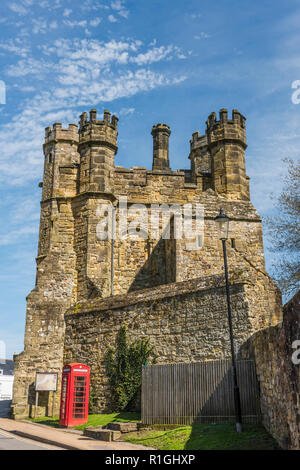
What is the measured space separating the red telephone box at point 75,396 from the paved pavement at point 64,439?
59 cm

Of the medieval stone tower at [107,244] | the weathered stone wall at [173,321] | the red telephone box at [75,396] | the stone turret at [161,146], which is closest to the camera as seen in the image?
the weathered stone wall at [173,321]

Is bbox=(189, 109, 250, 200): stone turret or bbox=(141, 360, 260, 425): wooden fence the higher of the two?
bbox=(189, 109, 250, 200): stone turret

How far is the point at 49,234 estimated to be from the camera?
23.3 meters

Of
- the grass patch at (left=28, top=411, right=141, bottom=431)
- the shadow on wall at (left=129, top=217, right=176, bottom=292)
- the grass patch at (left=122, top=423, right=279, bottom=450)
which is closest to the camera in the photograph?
the grass patch at (left=122, top=423, right=279, bottom=450)

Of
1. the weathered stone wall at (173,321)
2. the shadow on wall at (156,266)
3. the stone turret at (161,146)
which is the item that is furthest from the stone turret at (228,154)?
the weathered stone wall at (173,321)

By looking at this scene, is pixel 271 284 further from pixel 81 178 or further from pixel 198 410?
pixel 81 178

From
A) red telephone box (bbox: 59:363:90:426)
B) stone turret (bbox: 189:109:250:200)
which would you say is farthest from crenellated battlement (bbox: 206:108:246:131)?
red telephone box (bbox: 59:363:90:426)

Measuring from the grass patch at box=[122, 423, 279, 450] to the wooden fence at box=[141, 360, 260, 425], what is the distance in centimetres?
35

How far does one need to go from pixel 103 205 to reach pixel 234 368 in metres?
13.6

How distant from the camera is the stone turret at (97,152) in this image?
2239 centimetres

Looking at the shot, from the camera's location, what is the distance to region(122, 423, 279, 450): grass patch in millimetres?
8148

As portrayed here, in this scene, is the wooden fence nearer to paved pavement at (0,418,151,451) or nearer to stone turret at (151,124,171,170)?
paved pavement at (0,418,151,451)

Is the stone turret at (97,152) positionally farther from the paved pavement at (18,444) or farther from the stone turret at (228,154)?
the paved pavement at (18,444)
